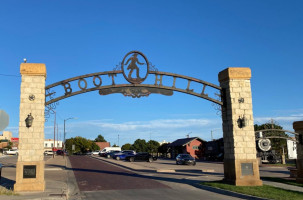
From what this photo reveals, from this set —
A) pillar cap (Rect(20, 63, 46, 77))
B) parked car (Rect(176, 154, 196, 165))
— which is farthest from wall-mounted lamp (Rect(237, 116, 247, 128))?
parked car (Rect(176, 154, 196, 165))

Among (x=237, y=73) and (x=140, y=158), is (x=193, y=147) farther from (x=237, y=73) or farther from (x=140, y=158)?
(x=237, y=73)

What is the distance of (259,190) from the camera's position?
14.0 m

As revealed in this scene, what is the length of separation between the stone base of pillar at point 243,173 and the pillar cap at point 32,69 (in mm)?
10975

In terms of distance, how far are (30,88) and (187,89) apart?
A: 8498mm

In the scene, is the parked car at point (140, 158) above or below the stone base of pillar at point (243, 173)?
below

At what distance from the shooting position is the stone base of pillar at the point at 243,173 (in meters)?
15.7

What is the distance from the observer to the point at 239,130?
642 inches

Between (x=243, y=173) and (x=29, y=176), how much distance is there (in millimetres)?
10713

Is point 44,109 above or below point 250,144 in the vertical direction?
above

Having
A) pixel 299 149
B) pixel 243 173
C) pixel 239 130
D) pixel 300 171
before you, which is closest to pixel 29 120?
pixel 239 130

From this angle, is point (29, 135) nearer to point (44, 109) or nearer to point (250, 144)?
point (44, 109)

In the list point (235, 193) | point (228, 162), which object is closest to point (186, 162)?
point (228, 162)

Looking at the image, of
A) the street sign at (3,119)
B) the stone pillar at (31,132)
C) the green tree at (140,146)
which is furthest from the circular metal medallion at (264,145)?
the green tree at (140,146)

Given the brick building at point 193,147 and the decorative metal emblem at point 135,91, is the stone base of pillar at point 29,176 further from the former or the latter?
the brick building at point 193,147
